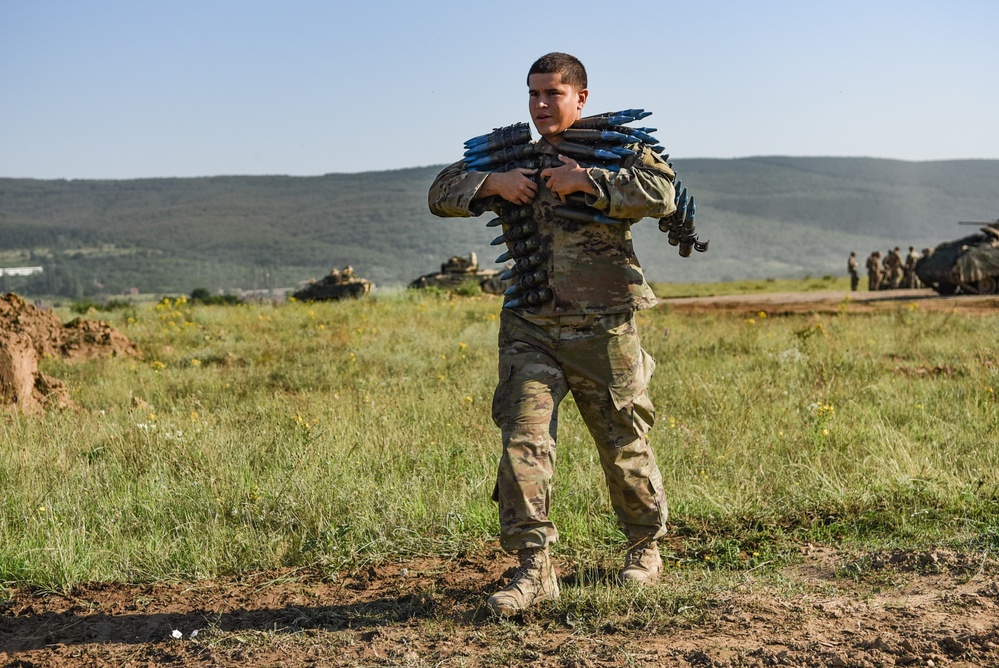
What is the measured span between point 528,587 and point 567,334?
1.03m

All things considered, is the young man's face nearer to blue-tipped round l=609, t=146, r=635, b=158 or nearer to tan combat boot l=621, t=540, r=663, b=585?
blue-tipped round l=609, t=146, r=635, b=158

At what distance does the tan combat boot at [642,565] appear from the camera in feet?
14.6

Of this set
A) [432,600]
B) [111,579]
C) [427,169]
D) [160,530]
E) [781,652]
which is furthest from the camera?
[427,169]

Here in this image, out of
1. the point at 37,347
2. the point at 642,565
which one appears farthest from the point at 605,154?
the point at 37,347

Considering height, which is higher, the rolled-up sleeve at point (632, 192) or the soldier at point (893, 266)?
the rolled-up sleeve at point (632, 192)

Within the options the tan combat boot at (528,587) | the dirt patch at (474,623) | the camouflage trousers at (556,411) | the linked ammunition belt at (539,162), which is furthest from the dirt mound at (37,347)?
the tan combat boot at (528,587)

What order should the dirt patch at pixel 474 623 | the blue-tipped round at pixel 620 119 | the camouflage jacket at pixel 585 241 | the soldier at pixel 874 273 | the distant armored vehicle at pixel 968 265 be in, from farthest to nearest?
the soldier at pixel 874 273, the distant armored vehicle at pixel 968 265, the blue-tipped round at pixel 620 119, the camouflage jacket at pixel 585 241, the dirt patch at pixel 474 623

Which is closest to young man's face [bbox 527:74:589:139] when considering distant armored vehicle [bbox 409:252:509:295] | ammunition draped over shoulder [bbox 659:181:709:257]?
ammunition draped over shoulder [bbox 659:181:709:257]

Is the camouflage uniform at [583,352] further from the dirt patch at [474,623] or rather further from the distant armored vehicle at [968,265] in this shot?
the distant armored vehicle at [968,265]

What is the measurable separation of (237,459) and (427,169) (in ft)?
483

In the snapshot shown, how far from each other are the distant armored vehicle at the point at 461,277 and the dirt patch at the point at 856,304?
24.2 ft

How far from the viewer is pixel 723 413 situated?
752 centimetres

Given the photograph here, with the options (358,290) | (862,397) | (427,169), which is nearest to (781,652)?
(862,397)

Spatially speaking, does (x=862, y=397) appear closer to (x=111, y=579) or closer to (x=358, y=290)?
(x=111, y=579)
